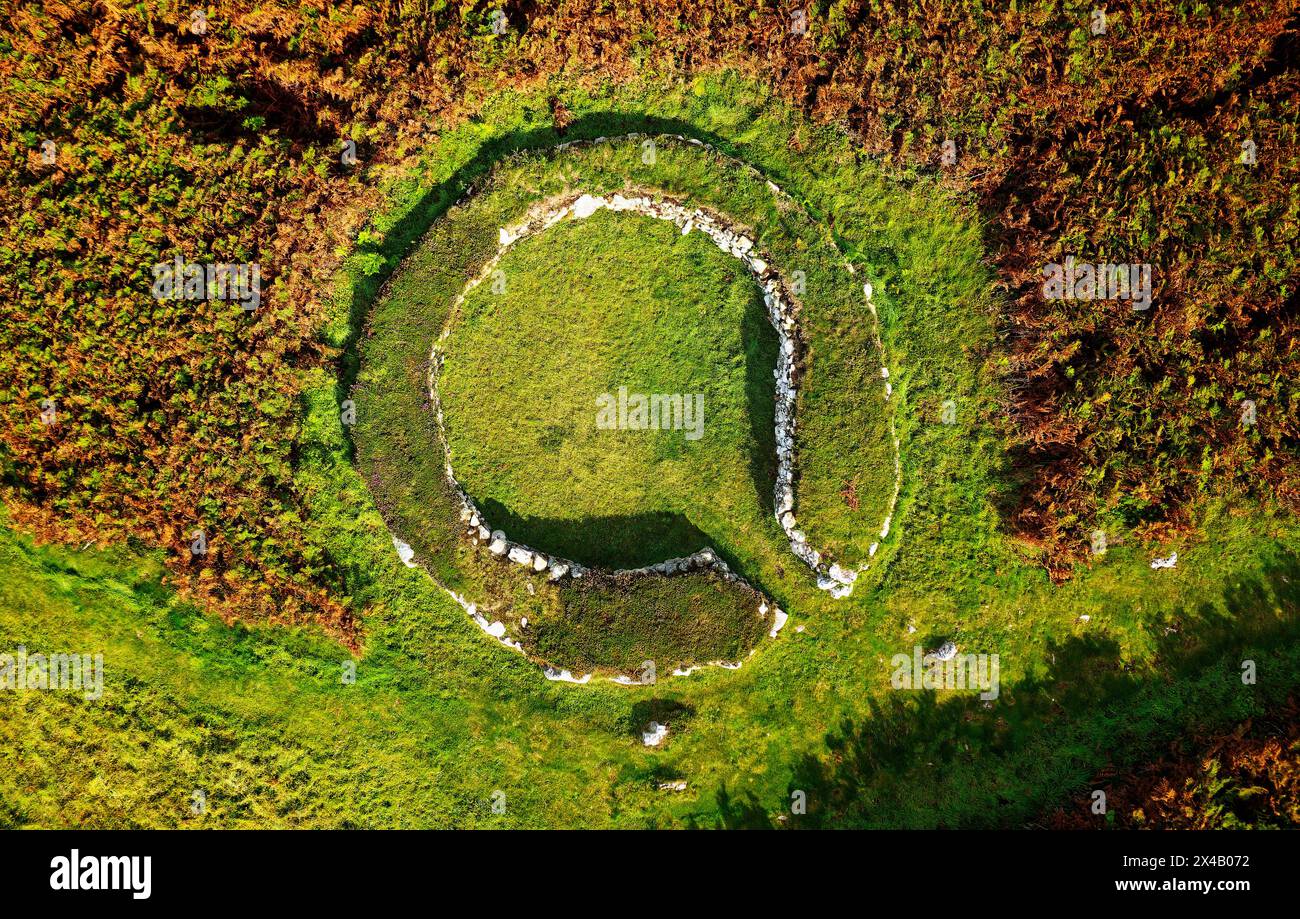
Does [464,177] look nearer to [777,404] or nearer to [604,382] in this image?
[604,382]

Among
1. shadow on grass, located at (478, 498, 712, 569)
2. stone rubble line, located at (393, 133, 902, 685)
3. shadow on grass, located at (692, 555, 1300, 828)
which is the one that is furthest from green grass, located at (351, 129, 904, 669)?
shadow on grass, located at (692, 555, 1300, 828)

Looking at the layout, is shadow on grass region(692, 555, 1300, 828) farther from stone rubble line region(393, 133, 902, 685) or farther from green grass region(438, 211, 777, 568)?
green grass region(438, 211, 777, 568)

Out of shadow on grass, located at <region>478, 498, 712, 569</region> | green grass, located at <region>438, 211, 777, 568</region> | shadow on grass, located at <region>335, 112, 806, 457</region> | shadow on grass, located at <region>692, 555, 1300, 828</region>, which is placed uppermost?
shadow on grass, located at <region>335, 112, 806, 457</region>

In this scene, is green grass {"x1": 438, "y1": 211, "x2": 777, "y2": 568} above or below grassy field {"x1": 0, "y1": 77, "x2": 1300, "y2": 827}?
above

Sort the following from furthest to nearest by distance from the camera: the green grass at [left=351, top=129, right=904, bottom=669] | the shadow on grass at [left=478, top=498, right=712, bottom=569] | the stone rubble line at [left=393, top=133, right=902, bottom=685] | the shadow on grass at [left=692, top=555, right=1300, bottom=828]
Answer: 1. the shadow on grass at [left=478, top=498, right=712, bottom=569]
2. the shadow on grass at [left=692, top=555, right=1300, bottom=828]
3. the stone rubble line at [left=393, top=133, right=902, bottom=685]
4. the green grass at [left=351, top=129, right=904, bottom=669]

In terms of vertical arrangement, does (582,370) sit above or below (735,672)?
above

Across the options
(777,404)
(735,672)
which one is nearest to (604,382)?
(777,404)

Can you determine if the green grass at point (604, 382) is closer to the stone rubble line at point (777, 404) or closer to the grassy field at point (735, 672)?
the stone rubble line at point (777, 404)
